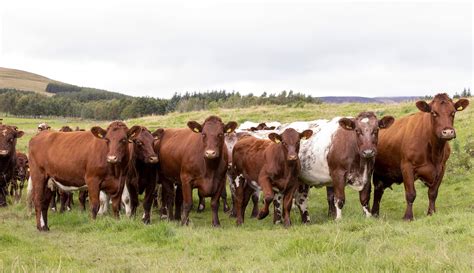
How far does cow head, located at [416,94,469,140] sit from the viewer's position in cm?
977

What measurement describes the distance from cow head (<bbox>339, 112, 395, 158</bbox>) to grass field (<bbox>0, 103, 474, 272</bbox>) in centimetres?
149

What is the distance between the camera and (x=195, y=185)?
11.1 m

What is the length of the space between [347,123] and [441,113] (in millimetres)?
1781

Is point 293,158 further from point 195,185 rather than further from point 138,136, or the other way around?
point 138,136

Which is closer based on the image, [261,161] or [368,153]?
[368,153]

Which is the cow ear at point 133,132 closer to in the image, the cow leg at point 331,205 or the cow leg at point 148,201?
the cow leg at point 148,201

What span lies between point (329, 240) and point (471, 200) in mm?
7156

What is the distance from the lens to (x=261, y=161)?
11.1 meters

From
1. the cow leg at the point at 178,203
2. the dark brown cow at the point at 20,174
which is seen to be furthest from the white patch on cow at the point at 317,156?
the dark brown cow at the point at 20,174

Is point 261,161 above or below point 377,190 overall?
above

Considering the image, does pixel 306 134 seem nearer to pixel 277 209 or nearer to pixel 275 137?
pixel 275 137

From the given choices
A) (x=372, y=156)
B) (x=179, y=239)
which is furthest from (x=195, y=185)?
(x=372, y=156)

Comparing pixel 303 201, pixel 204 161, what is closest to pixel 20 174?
pixel 204 161

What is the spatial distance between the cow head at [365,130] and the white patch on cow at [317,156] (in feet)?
2.26
